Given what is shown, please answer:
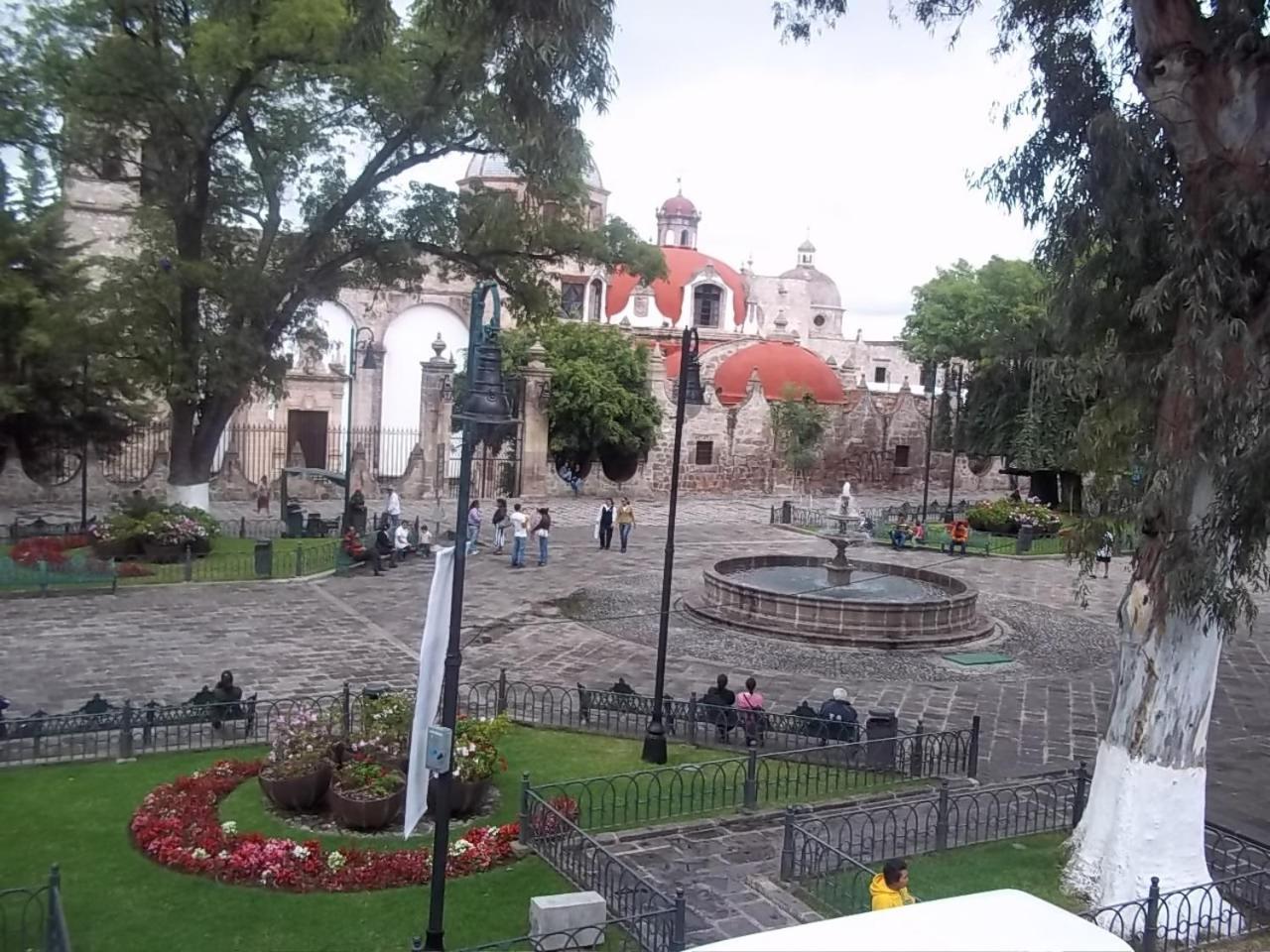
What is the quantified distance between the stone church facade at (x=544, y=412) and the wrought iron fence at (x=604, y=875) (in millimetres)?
17183

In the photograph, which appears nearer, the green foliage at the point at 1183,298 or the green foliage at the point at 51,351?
the green foliage at the point at 1183,298

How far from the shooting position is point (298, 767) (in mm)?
9703

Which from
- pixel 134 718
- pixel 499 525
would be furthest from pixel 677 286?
pixel 134 718

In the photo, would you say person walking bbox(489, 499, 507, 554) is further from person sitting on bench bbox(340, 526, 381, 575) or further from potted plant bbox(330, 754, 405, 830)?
potted plant bbox(330, 754, 405, 830)

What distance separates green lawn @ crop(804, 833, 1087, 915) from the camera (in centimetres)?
851

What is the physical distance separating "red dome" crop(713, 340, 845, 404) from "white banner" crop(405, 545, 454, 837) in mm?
36877

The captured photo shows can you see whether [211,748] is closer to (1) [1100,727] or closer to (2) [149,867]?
(2) [149,867]

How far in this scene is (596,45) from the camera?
10422mm

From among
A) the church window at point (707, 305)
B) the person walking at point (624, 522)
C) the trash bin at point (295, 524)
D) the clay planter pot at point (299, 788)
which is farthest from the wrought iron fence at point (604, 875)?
the church window at point (707, 305)

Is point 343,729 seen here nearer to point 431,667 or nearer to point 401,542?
point 431,667

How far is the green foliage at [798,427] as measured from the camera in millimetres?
41469

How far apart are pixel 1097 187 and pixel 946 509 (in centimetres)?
2728

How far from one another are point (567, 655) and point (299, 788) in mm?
6921

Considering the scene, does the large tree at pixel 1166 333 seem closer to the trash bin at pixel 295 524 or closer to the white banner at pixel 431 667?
the white banner at pixel 431 667
